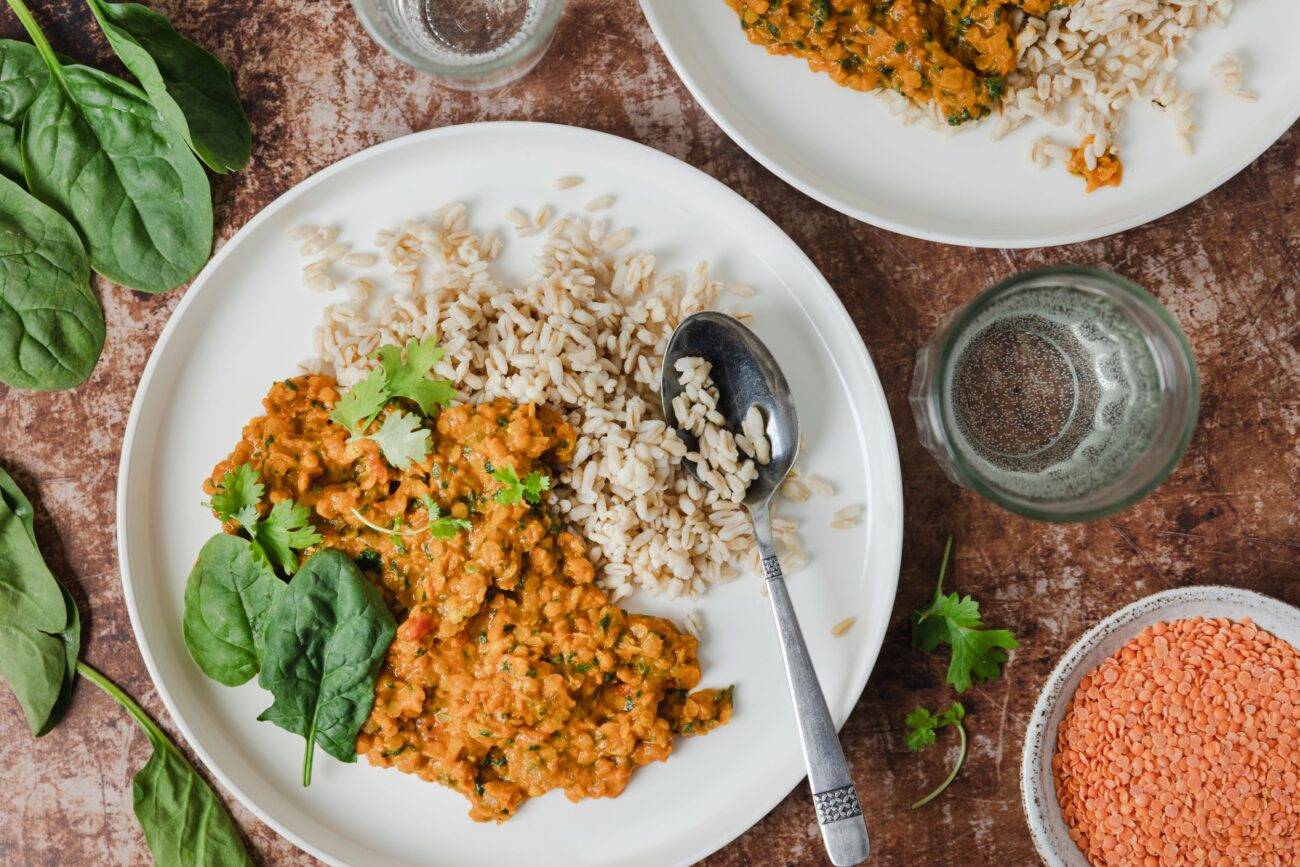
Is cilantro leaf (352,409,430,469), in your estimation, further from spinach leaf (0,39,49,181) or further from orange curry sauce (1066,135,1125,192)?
orange curry sauce (1066,135,1125,192)

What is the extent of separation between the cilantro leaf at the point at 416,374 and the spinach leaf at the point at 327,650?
344mm

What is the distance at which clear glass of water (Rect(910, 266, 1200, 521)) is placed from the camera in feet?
5.37

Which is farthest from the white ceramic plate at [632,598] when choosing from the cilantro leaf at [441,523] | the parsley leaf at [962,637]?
Answer: the cilantro leaf at [441,523]

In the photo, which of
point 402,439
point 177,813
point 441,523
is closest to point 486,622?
point 441,523

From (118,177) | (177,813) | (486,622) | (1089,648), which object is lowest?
(177,813)

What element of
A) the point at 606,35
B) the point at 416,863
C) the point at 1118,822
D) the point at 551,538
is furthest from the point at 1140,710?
the point at 606,35

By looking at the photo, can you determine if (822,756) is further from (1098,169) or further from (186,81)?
(186,81)

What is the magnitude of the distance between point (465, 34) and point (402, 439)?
3.13 ft

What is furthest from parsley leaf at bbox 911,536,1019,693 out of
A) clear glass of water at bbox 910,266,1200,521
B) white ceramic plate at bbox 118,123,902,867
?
clear glass of water at bbox 910,266,1200,521

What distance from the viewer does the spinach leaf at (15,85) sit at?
1984 millimetres

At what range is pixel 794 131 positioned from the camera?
1917 millimetres

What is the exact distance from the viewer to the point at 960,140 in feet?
6.25

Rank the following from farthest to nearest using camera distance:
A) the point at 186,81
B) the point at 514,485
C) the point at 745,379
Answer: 1. the point at 186,81
2. the point at 745,379
3. the point at 514,485

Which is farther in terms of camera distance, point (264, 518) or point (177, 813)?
point (177, 813)
